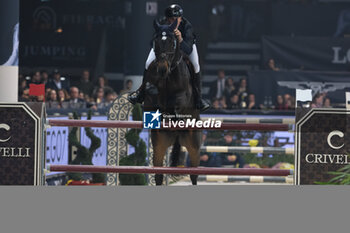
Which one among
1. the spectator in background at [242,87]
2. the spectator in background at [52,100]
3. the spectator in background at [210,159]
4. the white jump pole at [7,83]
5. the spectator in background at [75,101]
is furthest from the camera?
the spectator in background at [242,87]

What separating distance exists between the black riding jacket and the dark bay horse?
0.48 ft

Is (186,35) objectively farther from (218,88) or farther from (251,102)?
(218,88)

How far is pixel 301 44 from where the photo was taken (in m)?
21.9

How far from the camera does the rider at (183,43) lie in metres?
11.5

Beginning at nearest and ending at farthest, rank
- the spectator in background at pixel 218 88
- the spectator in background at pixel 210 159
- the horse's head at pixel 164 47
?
the horse's head at pixel 164 47 → the spectator in background at pixel 210 159 → the spectator in background at pixel 218 88

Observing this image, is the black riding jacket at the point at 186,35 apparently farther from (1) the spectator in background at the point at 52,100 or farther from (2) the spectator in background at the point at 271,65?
(2) the spectator in background at the point at 271,65

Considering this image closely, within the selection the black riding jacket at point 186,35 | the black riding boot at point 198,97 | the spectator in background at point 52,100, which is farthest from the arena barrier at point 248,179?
the black riding jacket at point 186,35

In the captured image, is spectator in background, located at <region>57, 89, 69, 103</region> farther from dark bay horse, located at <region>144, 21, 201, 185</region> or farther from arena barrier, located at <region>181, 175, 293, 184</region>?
dark bay horse, located at <region>144, 21, 201, 185</region>

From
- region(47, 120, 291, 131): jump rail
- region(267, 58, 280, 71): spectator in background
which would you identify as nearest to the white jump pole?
region(47, 120, 291, 131): jump rail

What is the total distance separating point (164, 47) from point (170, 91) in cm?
62

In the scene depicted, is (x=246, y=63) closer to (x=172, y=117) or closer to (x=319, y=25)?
(x=319, y=25)

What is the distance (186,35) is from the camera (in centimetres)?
1158

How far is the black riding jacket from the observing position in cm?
1150

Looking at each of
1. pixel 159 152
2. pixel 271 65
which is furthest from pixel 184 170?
pixel 271 65
